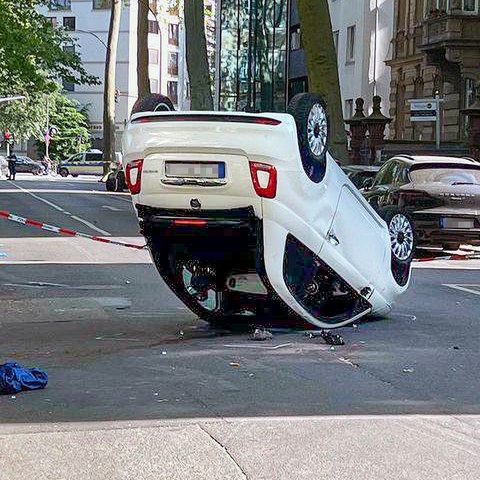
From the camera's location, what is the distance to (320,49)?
2720 centimetres

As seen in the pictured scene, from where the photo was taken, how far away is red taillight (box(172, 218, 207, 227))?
8.97 m

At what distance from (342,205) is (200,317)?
1.75m

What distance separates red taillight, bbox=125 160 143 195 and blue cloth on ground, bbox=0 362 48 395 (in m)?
1.92

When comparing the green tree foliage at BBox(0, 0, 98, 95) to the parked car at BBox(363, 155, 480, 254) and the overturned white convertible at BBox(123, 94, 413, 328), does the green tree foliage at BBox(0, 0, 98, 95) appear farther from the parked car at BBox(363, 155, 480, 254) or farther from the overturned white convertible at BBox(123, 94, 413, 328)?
the overturned white convertible at BBox(123, 94, 413, 328)

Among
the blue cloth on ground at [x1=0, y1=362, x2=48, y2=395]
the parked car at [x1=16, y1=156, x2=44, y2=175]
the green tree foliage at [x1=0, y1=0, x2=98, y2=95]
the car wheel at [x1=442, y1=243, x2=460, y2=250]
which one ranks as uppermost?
the green tree foliage at [x1=0, y1=0, x2=98, y2=95]

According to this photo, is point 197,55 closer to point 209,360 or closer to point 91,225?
point 91,225

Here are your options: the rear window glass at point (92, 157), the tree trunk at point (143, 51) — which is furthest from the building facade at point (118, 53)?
the tree trunk at point (143, 51)

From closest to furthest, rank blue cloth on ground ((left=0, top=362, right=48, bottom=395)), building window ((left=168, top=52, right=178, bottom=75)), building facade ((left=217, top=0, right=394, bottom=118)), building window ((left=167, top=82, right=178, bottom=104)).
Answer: blue cloth on ground ((left=0, top=362, right=48, bottom=395)) < building facade ((left=217, top=0, right=394, bottom=118)) < building window ((left=168, top=52, right=178, bottom=75)) < building window ((left=167, top=82, right=178, bottom=104))

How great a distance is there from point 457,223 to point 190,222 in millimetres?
10432

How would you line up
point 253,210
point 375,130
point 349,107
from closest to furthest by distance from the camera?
1. point 253,210
2. point 375,130
3. point 349,107

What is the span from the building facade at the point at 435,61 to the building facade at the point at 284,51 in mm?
2339

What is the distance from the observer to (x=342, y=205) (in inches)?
381

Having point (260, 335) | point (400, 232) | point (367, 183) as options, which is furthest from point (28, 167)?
point (260, 335)

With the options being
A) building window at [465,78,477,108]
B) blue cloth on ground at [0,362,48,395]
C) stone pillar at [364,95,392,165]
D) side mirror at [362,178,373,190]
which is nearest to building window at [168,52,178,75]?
building window at [465,78,477,108]
